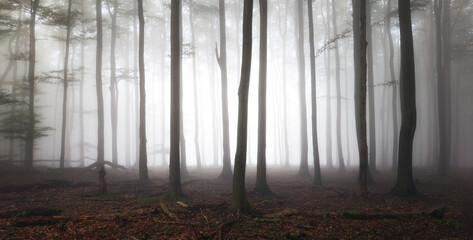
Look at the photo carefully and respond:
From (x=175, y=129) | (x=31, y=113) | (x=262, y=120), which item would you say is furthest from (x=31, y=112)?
(x=262, y=120)

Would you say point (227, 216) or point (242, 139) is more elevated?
point (242, 139)

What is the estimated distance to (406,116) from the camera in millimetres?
11141

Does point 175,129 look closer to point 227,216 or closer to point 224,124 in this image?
point 227,216

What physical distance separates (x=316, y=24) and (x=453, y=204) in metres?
26.8

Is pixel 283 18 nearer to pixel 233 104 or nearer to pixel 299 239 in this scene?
pixel 233 104

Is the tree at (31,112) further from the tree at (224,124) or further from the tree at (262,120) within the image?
the tree at (262,120)

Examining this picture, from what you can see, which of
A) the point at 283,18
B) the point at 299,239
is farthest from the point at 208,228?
the point at 283,18

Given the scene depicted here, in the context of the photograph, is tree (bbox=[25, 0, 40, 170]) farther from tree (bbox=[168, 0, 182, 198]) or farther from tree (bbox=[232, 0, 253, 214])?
tree (bbox=[232, 0, 253, 214])

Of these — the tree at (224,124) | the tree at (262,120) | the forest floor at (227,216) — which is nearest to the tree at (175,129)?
the forest floor at (227,216)

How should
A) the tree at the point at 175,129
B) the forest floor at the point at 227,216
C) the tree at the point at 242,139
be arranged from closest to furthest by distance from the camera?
the forest floor at the point at 227,216 < the tree at the point at 242,139 < the tree at the point at 175,129

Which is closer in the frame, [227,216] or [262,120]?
[227,216]

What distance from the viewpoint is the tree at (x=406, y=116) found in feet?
36.0

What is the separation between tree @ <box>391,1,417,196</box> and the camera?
11.0 m

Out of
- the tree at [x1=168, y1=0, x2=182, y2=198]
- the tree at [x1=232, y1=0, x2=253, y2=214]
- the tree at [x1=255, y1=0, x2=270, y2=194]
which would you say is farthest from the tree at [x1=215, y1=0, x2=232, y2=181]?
the tree at [x1=232, y1=0, x2=253, y2=214]
